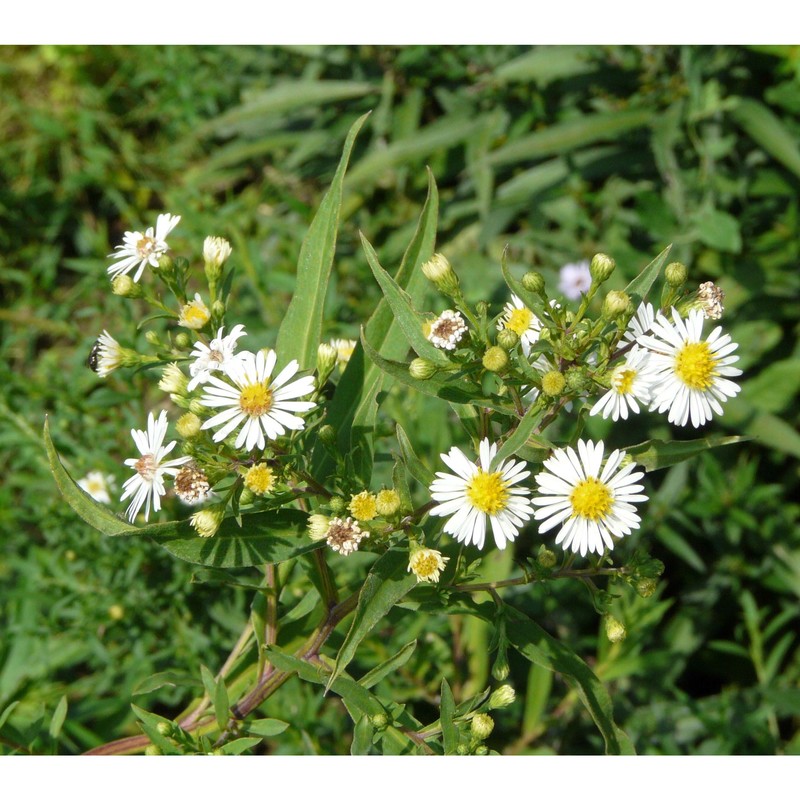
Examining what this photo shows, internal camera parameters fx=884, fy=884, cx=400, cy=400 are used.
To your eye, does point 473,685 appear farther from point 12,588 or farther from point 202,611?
point 12,588

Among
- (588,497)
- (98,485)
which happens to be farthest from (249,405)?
(98,485)

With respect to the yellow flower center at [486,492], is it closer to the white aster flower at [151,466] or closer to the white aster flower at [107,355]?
the white aster flower at [151,466]

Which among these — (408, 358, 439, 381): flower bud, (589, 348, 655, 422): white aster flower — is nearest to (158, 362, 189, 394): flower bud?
(408, 358, 439, 381): flower bud

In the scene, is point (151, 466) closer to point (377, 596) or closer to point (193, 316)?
point (193, 316)

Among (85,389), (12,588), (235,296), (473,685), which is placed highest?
(235,296)

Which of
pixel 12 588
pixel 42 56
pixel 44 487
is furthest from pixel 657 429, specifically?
pixel 42 56

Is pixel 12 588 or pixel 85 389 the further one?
pixel 12 588
